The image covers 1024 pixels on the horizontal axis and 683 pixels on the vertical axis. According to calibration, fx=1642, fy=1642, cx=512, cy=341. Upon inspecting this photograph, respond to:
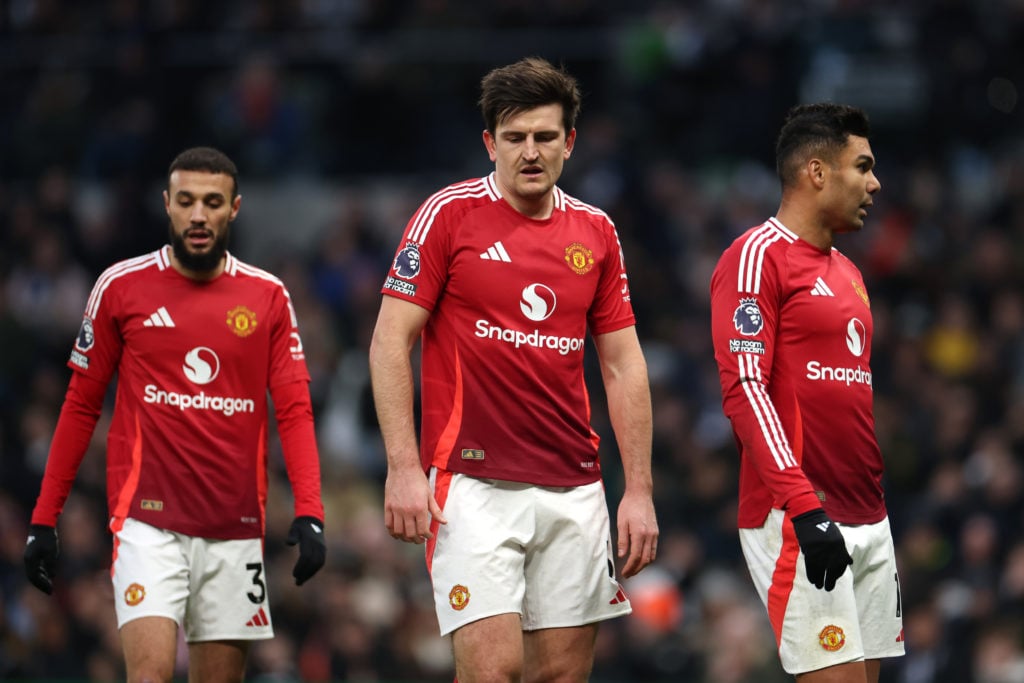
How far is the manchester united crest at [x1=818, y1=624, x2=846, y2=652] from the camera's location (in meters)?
6.26

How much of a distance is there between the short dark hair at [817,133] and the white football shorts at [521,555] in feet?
5.26

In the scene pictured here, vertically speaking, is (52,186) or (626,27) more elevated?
(626,27)

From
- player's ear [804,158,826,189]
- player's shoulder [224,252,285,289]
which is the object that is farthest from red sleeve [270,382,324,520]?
player's ear [804,158,826,189]

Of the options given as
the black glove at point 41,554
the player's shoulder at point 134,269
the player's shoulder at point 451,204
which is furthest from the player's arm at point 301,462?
the player's shoulder at point 451,204

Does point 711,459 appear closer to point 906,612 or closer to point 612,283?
point 906,612

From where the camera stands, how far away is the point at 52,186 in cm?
1535

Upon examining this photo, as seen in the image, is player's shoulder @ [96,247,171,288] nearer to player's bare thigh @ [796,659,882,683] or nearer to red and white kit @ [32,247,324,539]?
red and white kit @ [32,247,324,539]

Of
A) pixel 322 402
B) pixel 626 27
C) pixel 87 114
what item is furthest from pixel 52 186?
pixel 626 27

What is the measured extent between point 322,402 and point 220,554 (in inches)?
A: 296

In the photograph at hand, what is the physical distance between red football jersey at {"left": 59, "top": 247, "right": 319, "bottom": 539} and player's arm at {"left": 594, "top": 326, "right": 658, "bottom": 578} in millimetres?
1529

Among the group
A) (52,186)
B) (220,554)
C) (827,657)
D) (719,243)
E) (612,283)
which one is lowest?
(827,657)

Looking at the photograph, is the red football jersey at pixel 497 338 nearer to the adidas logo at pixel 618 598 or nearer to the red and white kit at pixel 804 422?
the adidas logo at pixel 618 598

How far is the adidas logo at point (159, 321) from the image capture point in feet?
23.8

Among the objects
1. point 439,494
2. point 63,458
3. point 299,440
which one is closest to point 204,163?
point 299,440
